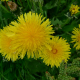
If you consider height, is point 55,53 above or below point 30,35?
below

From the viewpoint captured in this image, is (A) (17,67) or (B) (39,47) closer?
(B) (39,47)

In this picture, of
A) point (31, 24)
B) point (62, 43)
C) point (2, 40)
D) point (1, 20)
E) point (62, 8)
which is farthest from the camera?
point (62, 8)

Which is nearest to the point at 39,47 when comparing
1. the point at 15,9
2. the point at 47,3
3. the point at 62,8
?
the point at 15,9

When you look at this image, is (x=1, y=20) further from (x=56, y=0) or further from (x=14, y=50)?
(x=56, y=0)

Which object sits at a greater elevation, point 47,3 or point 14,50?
point 47,3

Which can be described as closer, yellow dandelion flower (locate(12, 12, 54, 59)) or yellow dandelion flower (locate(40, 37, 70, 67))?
yellow dandelion flower (locate(12, 12, 54, 59))

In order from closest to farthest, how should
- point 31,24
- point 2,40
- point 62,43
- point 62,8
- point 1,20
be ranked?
point 31,24, point 2,40, point 62,43, point 1,20, point 62,8

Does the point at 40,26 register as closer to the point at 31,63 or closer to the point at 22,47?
the point at 22,47

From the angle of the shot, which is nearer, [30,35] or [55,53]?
[30,35]

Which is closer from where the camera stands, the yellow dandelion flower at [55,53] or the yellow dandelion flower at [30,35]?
the yellow dandelion flower at [30,35]

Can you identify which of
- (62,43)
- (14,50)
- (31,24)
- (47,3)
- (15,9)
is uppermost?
(47,3)
